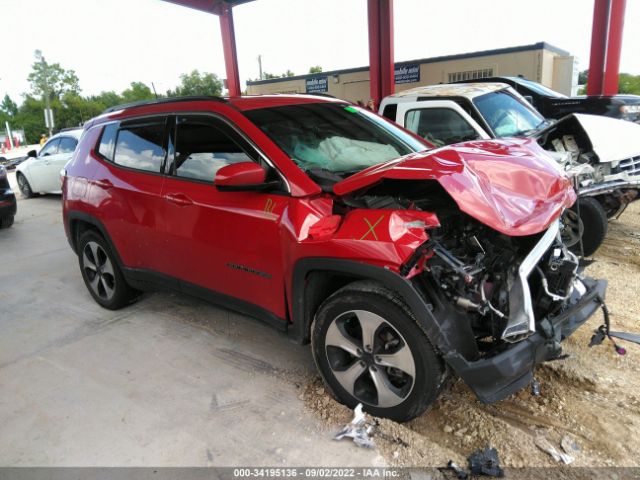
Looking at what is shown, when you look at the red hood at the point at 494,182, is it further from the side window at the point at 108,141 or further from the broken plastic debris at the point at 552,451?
the side window at the point at 108,141

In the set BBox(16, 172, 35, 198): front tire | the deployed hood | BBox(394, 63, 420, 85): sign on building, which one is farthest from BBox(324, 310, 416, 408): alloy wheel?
BBox(394, 63, 420, 85): sign on building

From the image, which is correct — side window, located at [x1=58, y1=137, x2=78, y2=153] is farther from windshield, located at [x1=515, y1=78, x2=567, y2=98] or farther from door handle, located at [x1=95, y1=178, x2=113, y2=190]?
windshield, located at [x1=515, y1=78, x2=567, y2=98]

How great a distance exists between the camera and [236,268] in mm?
3102

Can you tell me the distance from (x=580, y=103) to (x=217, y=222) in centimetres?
732

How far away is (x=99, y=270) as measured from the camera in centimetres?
448

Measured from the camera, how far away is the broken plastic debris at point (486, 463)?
2234mm

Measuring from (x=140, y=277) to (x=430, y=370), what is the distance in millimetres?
2678

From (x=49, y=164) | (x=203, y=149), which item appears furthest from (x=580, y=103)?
(x=49, y=164)

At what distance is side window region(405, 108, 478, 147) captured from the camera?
19.6ft

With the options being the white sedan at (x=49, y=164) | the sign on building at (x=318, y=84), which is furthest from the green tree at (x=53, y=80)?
the white sedan at (x=49, y=164)

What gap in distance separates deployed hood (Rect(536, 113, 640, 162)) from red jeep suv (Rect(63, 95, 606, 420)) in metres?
2.42

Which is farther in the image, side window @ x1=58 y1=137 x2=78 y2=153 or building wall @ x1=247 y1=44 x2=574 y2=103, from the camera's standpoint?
building wall @ x1=247 y1=44 x2=574 y2=103

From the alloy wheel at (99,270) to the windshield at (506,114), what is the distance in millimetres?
4776

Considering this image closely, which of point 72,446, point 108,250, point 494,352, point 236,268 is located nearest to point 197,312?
point 108,250
